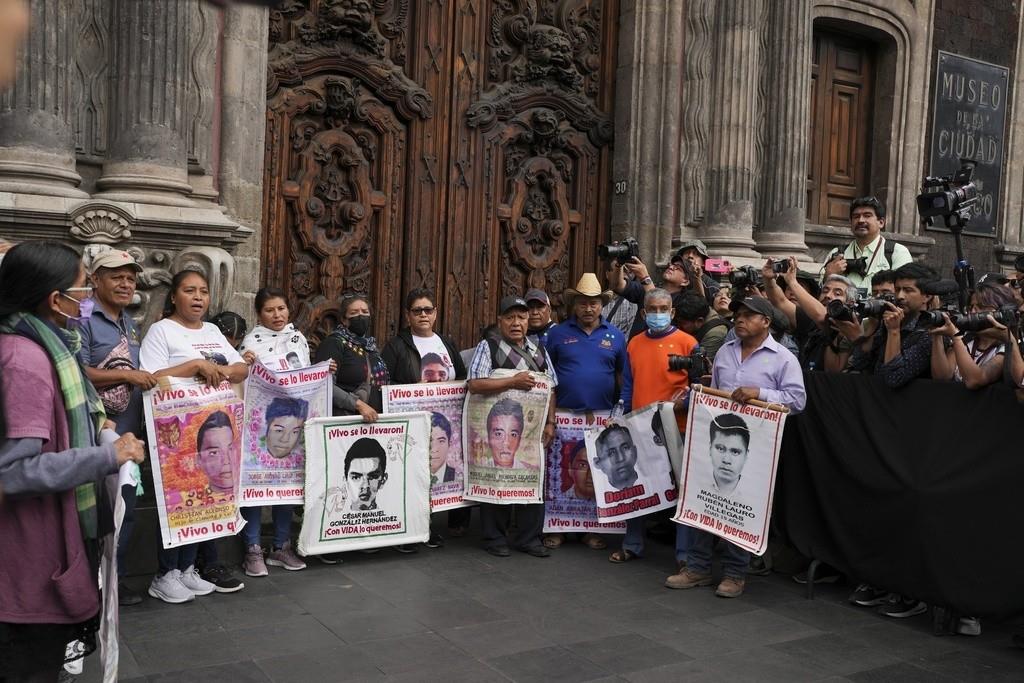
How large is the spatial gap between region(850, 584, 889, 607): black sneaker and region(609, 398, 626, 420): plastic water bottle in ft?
6.48

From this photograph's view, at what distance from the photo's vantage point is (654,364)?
7.19m

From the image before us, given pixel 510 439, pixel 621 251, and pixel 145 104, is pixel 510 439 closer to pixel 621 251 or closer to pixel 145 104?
pixel 621 251

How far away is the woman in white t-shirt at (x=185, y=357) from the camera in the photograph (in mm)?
5750

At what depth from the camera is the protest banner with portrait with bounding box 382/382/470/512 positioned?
704cm

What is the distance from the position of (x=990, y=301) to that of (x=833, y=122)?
6.40 m

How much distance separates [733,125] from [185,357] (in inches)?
269

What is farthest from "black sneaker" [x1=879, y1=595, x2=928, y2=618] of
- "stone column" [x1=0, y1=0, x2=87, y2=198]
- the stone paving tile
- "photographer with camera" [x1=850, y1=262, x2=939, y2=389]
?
"stone column" [x1=0, y1=0, x2=87, y2=198]

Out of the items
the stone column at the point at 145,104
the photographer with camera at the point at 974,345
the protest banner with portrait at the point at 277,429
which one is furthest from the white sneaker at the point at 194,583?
the photographer with camera at the point at 974,345

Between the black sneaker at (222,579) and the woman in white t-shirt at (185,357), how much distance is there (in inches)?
1.9

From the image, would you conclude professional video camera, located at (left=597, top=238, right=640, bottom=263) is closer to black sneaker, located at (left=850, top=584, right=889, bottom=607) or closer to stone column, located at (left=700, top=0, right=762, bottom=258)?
stone column, located at (left=700, top=0, right=762, bottom=258)

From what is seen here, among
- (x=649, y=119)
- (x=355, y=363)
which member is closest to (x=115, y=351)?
(x=355, y=363)

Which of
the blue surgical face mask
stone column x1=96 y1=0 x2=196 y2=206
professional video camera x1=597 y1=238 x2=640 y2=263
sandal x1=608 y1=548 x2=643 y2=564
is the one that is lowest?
sandal x1=608 y1=548 x2=643 y2=564

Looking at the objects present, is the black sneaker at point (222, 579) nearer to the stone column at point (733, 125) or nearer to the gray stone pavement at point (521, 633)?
the gray stone pavement at point (521, 633)

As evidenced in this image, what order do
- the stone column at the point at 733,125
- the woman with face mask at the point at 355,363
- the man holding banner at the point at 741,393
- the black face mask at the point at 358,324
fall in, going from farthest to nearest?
the stone column at the point at 733,125 → the black face mask at the point at 358,324 → the woman with face mask at the point at 355,363 → the man holding banner at the point at 741,393
